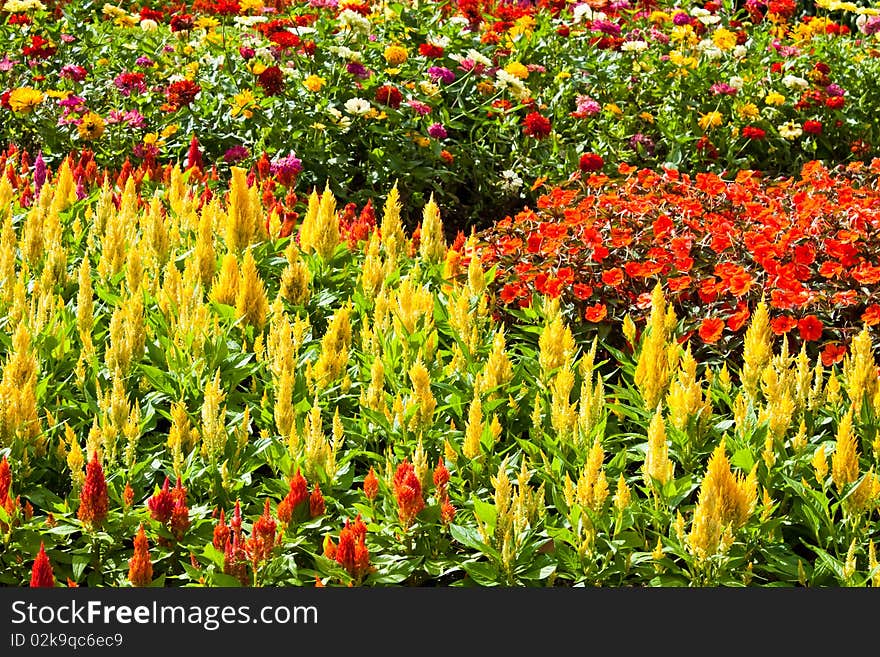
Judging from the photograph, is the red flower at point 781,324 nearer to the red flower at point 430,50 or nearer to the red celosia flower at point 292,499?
the red celosia flower at point 292,499

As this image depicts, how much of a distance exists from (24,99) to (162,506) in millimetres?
4475

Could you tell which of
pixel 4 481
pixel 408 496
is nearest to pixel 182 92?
pixel 4 481

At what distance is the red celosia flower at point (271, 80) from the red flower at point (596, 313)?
2696 millimetres

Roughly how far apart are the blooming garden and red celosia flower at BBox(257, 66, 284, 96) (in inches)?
0.8

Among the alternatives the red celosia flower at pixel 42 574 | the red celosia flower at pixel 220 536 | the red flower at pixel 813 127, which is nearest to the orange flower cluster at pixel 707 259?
the red celosia flower at pixel 220 536

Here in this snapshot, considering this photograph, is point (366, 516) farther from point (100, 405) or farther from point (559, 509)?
point (100, 405)

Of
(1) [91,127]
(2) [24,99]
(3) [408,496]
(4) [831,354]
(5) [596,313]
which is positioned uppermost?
(2) [24,99]

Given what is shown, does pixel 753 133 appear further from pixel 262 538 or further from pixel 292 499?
pixel 262 538

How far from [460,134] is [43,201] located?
9.29 ft

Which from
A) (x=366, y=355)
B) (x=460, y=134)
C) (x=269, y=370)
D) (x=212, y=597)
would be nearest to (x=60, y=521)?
(x=212, y=597)

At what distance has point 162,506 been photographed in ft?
8.75

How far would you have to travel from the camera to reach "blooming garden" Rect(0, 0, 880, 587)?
2742 mm

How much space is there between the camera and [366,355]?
12.0 ft

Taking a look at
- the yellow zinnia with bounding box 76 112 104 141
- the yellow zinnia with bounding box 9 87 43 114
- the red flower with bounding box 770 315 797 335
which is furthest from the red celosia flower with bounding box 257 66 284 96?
the red flower with bounding box 770 315 797 335
